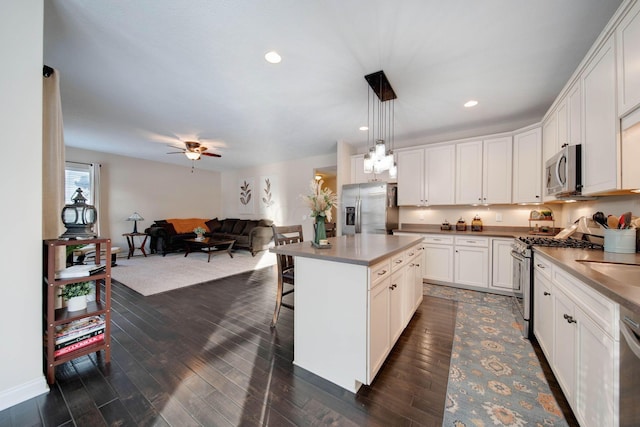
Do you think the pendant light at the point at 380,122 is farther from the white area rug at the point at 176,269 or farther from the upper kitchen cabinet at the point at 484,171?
the white area rug at the point at 176,269

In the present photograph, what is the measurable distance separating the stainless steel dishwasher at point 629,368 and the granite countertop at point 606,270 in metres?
0.06

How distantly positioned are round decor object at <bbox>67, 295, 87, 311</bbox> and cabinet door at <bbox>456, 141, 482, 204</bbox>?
473 centimetres

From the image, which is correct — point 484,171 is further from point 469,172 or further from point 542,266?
point 542,266

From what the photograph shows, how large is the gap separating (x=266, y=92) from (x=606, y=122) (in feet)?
10.1

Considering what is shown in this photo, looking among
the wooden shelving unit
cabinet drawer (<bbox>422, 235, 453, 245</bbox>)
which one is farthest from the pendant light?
the wooden shelving unit

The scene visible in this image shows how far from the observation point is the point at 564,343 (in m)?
1.47

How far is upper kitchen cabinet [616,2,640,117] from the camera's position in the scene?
1.34 metres

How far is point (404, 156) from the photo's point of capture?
171 inches

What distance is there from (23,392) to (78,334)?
363 millimetres

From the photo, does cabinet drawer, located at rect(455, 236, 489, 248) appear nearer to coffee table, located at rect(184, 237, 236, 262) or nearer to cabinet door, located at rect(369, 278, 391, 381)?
cabinet door, located at rect(369, 278, 391, 381)

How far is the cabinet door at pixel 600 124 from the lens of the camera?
1.58 m

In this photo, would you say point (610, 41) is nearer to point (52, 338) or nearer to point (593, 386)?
point (593, 386)

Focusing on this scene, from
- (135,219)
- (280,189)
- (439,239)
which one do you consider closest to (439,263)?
(439,239)

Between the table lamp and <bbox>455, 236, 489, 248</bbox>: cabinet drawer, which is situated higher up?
the table lamp
